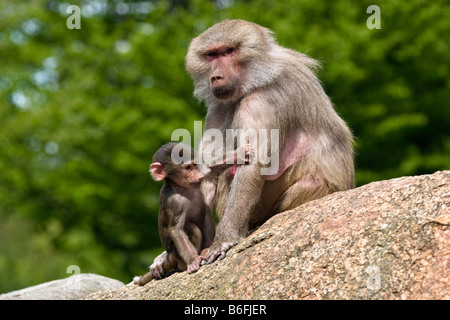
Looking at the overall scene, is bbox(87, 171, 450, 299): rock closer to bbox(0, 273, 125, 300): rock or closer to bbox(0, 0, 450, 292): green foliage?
bbox(0, 273, 125, 300): rock

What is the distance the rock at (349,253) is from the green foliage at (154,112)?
11406 mm

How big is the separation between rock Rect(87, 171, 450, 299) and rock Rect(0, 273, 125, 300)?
289 cm

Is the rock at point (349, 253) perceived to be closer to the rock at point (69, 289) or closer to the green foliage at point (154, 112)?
the rock at point (69, 289)

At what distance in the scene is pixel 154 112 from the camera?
1959cm

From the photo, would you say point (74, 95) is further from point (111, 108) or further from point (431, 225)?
point (431, 225)

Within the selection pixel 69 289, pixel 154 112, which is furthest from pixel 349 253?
pixel 154 112

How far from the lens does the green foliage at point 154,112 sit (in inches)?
744

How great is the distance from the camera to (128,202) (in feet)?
66.4

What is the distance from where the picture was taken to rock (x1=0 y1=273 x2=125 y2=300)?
9.34m

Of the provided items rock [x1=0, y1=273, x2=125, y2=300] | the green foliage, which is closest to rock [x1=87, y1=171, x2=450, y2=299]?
rock [x1=0, y1=273, x2=125, y2=300]

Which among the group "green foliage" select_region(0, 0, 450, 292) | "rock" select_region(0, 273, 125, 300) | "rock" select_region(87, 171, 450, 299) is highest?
"green foliage" select_region(0, 0, 450, 292)

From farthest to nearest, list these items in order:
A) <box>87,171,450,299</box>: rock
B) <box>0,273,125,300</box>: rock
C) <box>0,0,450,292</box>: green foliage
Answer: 1. <box>0,0,450,292</box>: green foliage
2. <box>0,273,125,300</box>: rock
3. <box>87,171,450,299</box>: rock

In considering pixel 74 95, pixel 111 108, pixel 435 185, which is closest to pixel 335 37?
pixel 111 108
